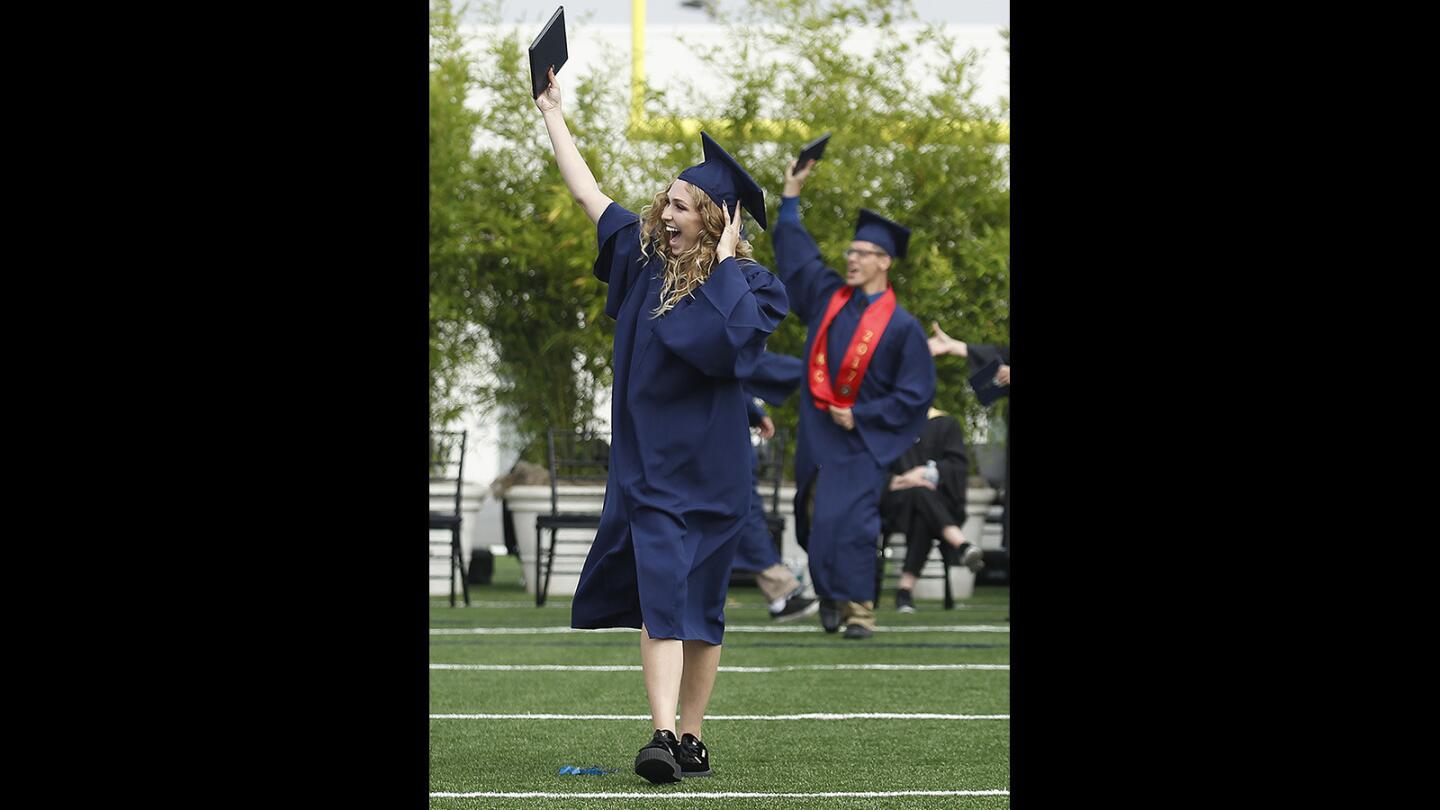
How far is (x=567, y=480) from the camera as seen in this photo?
42.9ft

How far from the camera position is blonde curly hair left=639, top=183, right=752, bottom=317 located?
5.06m

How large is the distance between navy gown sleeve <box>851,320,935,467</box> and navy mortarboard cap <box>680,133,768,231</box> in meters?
4.72

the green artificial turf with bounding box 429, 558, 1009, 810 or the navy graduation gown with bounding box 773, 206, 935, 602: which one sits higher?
the navy graduation gown with bounding box 773, 206, 935, 602

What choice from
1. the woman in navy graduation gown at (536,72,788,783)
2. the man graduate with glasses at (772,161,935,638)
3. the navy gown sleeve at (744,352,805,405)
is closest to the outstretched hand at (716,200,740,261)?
the woman in navy graduation gown at (536,72,788,783)

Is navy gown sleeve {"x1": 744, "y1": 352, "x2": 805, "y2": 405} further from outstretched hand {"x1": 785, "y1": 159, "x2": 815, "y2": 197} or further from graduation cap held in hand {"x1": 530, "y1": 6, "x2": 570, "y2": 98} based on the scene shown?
graduation cap held in hand {"x1": 530, "y1": 6, "x2": 570, "y2": 98}

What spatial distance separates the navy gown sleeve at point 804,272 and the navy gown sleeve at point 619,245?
15.1 ft

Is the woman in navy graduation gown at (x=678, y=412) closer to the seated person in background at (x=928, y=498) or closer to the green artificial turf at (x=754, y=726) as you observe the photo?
the green artificial turf at (x=754, y=726)

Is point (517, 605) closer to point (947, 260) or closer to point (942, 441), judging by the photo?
point (942, 441)

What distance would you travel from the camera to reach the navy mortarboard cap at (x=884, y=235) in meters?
9.63

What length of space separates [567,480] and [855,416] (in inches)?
145
